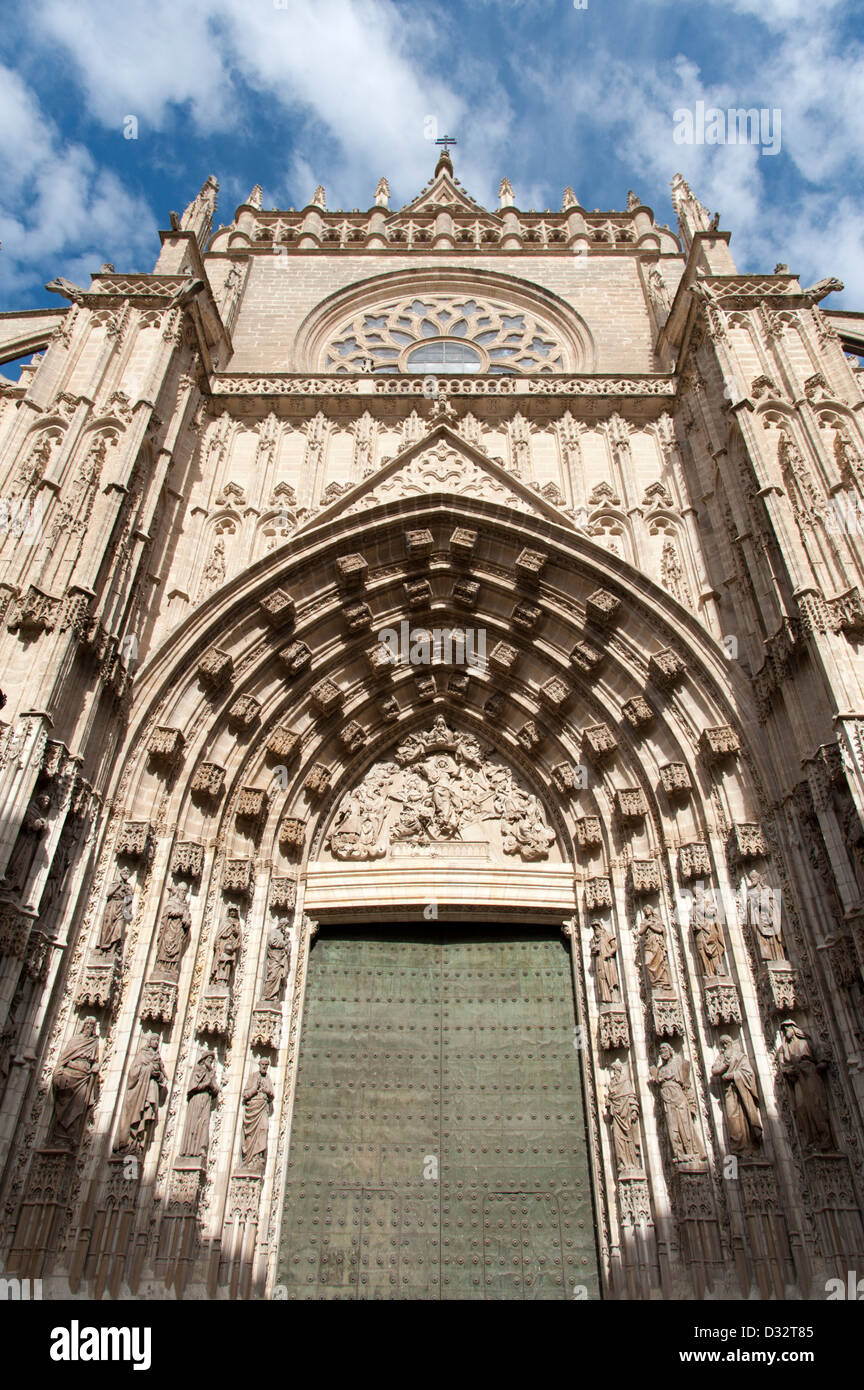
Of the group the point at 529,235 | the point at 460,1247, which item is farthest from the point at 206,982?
the point at 529,235

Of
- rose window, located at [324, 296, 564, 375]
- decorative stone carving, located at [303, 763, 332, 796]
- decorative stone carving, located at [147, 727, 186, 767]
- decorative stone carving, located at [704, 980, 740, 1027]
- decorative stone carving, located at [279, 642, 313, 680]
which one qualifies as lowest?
decorative stone carving, located at [704, 980, 740, 1027]

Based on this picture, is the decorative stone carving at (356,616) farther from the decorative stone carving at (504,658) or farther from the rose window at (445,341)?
the rose window at (445,341)

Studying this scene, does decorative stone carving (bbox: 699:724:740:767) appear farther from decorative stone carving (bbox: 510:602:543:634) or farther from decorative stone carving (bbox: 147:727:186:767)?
decorative stone carving (bbox: 147:727:186:767)

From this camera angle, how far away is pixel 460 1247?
8617mm

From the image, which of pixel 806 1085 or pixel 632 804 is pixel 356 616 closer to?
pixel 632 804

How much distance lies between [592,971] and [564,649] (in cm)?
378

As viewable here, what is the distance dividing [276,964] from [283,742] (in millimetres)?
2482

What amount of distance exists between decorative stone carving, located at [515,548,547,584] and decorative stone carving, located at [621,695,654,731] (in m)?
2.04

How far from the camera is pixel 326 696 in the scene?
440 inches

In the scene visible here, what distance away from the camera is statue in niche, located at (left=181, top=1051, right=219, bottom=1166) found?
820 centimetres

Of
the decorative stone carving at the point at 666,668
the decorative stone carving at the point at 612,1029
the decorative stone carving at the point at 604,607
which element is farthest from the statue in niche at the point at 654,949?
the decorative stone carving at the point at 604,607

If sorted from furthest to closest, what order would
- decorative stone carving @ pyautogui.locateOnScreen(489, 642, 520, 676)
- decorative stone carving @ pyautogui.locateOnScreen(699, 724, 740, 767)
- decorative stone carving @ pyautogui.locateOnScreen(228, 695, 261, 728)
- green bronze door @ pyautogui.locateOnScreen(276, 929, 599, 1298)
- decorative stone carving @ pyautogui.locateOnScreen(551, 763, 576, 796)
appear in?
decorative stone carving @ pyautogui.locateOnScreen(489, 642, 520, 676) < decorative stone carving @ pyautogui.locateOnScreen(551, 763, 576, 796) < decorative stone carving @ pyautogui.locateOnScreen(228, 695, 261, 728) < decorative stone carving @ pyautogui.locateOnScreen(699, 724, 740, 767) < green bronze door @ pyautogui.locateOnScreen(276, 929, 599, 1298)

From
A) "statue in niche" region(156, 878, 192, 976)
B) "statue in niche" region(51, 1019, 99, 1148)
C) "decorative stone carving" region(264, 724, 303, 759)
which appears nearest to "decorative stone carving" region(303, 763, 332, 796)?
"decorative stone carving" region(264, 724, 303, 759)

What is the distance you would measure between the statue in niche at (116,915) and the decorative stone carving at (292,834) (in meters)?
2.03
